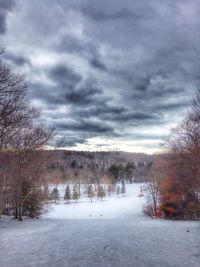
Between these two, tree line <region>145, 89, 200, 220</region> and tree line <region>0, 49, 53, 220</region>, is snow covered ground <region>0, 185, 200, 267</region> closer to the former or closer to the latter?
tree line <region>0, 49, 53, 220</region>

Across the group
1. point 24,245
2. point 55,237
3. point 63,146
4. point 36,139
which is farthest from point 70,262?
point 63,146

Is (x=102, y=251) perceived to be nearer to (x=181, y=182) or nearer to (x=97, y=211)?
(x=181, y=182)

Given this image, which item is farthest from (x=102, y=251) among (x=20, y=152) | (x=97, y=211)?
(x=97, y=211)

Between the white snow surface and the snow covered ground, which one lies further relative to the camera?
the white snow surface

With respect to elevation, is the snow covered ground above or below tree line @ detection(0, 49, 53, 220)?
below

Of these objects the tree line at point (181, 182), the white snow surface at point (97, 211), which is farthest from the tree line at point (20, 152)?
the tree line at point (181, 182)

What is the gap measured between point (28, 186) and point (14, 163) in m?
6.79

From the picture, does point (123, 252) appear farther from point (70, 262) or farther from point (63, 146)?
point (63, 146)

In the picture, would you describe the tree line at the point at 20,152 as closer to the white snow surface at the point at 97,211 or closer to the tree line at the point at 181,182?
the white snow surface at the point at 97,211

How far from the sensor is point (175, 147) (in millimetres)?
46125

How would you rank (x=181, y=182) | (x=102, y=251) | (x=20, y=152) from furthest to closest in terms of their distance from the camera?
(x=181, y=182), (x=20, y=152), (x=102, y=251)

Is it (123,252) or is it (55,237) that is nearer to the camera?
(123,252)

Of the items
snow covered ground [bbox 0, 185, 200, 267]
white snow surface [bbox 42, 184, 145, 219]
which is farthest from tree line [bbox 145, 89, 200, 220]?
snow covered ground [bbox 0, 185, 200, 267]

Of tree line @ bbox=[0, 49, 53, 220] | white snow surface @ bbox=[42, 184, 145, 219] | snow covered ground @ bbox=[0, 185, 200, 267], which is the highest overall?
tree line @ bbox=[0, 49, 53, 220]
